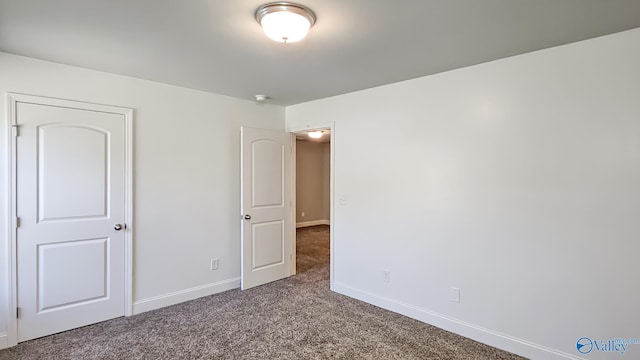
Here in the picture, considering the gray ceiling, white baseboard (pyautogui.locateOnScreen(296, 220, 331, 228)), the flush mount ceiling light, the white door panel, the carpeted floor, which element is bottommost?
the carpeted floor

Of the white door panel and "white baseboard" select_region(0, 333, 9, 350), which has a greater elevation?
the white door panel

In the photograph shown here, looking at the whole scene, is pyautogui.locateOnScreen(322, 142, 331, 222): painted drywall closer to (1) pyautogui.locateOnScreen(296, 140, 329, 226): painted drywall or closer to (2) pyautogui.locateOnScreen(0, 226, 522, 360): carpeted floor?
(1) pyautogui.locateOnScreen(296, 140, 329, 226): painted drywall

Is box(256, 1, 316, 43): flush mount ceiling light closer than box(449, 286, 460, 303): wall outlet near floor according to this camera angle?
Yes

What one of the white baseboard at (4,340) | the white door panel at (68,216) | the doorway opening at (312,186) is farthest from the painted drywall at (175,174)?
the doorway opening at (312,186)

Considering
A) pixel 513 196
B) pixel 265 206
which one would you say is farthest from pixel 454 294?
pixel 265 206

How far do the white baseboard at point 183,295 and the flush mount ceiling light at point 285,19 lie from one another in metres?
2.98

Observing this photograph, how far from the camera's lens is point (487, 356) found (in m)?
2.53

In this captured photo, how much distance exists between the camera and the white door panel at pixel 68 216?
2.70m

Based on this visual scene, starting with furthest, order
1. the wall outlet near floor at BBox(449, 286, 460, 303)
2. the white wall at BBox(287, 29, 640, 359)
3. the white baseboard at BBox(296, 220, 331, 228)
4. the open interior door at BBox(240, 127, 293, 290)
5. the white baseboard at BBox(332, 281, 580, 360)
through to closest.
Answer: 1. the white baseboard at BBox(296, 220, 331, 228)
2. the open interior door at BBox(240, 127, 293, 290)
3. the wall outlet near floor at BBox(449, 286, 460, 303)
4. the white baseboard at BBox(332, 281, 580, 360)
5. the white wall at BBox(287, 29, 640, 359)

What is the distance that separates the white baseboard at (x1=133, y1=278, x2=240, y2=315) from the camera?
10.9 feet

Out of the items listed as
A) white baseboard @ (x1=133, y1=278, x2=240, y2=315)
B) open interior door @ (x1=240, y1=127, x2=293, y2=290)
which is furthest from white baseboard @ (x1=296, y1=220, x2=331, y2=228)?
white baseboard @ (x1=133, y1=278, x2=240, y2=315)

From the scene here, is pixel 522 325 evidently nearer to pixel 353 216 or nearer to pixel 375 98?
pixel 353 216

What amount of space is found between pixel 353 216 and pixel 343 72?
1.66 metres

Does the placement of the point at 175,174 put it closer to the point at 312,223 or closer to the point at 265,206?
the point at 265,206
